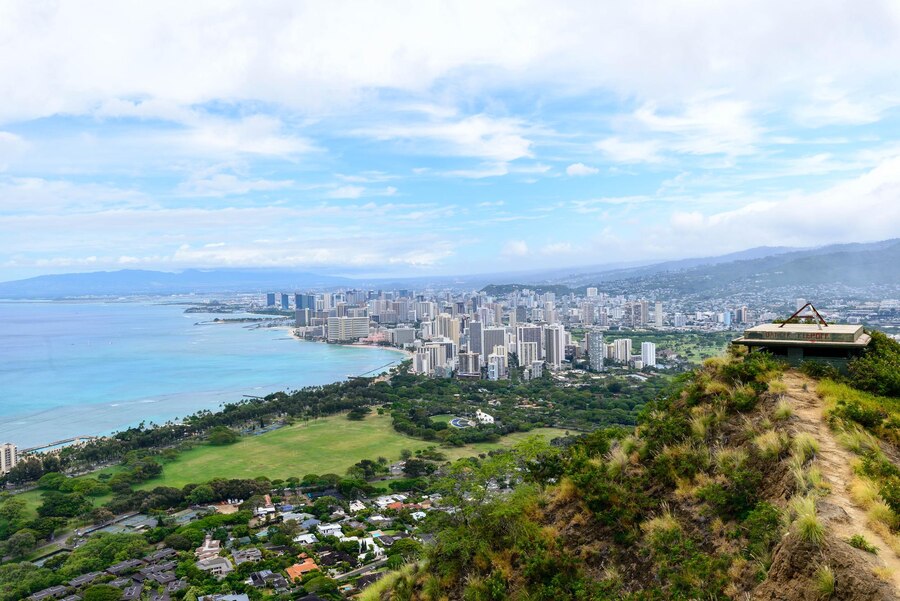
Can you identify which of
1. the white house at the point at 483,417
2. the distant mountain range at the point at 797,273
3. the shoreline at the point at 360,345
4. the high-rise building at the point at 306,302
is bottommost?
the shoreline at the point at 360,345

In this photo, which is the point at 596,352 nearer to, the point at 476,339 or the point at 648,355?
the point at 648,355

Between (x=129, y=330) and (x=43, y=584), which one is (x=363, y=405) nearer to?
(x=43, y=584)

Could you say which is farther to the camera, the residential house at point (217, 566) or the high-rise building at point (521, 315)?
the high-rise building at point (521, 315)

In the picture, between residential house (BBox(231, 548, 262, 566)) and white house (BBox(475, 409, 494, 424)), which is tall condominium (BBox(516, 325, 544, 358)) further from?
residential house (BBox(231, 548, 262, 566))

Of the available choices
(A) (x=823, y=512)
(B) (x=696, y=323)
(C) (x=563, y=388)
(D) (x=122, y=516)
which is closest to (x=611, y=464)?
(A) (x=823, y=512)

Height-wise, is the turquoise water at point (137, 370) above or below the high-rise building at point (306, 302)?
below

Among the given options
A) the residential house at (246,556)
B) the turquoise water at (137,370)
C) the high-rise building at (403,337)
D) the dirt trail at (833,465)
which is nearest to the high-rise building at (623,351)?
the turquoise water at (137,370)

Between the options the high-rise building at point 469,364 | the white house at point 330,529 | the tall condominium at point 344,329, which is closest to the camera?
the white house at point 330,529

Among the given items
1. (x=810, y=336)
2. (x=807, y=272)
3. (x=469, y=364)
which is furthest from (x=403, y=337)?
(x=807, y=272)

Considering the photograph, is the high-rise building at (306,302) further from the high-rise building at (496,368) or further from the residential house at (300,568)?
the residential house at (300,568)
